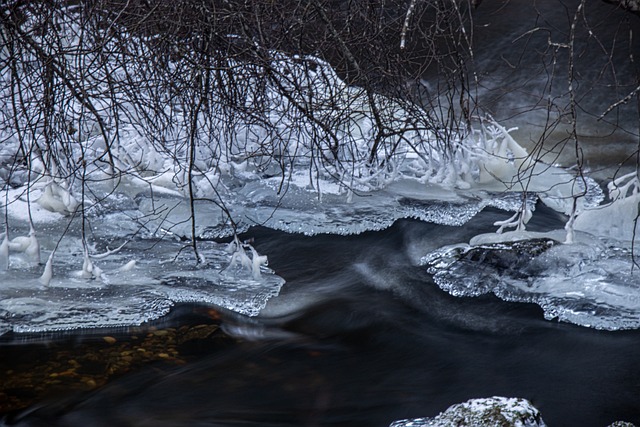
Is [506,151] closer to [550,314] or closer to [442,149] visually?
[442,149]

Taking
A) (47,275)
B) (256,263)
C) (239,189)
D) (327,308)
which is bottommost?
(327,308)

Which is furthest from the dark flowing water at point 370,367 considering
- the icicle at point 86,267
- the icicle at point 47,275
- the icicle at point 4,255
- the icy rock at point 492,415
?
the icicle at point 4,255

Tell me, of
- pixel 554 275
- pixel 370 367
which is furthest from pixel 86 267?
pixel 554 275

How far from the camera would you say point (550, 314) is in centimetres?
467

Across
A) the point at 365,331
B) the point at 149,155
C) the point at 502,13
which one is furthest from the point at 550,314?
the point at 502,13

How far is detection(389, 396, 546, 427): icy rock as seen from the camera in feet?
10.7

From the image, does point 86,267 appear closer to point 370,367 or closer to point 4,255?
point 4,255

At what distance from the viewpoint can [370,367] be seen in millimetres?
4254

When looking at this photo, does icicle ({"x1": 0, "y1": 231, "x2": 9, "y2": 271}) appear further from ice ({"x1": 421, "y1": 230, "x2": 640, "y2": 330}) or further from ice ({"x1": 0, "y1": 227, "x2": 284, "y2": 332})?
ice ({"x1": 421, "y1": 230, "x2": 640, "y2": 330})

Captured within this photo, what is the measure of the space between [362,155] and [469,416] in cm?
395

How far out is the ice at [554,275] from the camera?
183 inches

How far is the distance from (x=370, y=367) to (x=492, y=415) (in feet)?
3.45

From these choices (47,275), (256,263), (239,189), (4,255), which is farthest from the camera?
A: (239,189)

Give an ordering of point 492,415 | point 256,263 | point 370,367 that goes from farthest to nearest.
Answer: point 256,263 → point 370,367 → point 492,415
